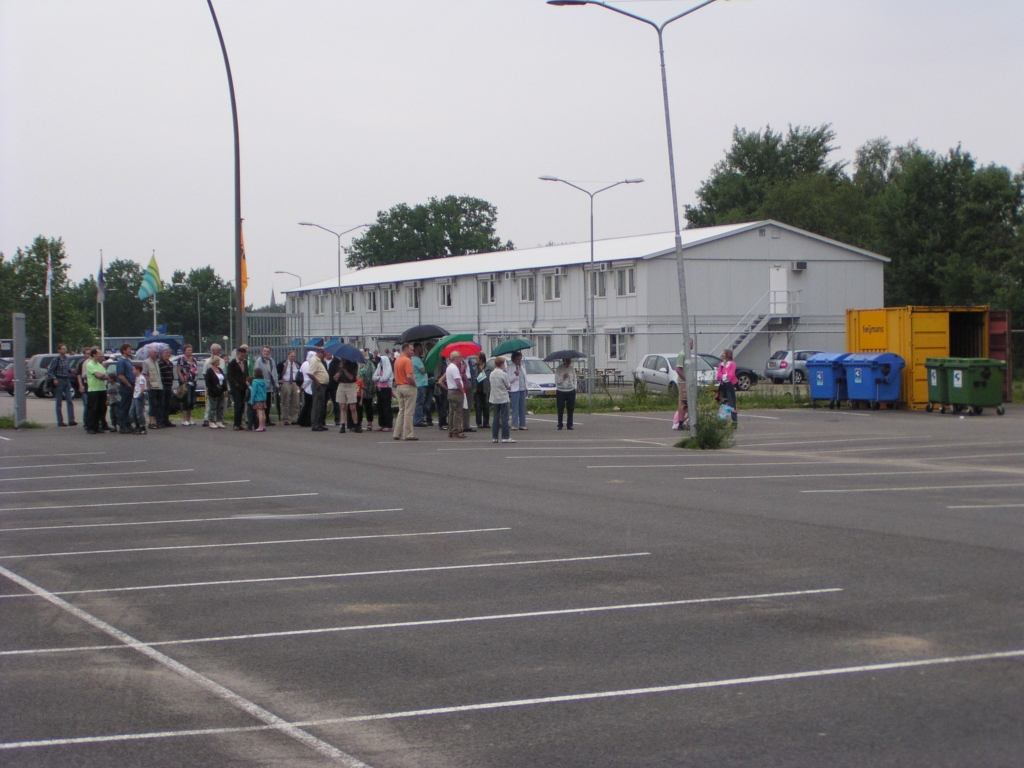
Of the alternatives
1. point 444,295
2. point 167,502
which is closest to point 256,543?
point 167,502

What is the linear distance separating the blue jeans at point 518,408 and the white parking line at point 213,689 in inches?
664

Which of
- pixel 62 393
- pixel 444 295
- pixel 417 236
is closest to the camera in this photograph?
pixel 62 393

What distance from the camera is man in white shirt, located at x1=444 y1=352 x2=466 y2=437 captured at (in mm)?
22016

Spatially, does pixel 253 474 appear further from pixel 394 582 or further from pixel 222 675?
pixel 222 675

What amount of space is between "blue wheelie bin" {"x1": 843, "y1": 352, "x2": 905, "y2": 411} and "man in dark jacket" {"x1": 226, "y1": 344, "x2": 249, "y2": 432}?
52.9 feet

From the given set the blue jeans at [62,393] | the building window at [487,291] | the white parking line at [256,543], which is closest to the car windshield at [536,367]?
the blue jeans at [62,393]

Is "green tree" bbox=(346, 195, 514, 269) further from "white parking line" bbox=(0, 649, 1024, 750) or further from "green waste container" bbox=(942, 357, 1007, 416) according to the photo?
"white parking line" bbox=(0, 649, 1024, 750)

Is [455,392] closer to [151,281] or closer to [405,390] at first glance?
[405,390]

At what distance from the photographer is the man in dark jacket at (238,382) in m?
25.2

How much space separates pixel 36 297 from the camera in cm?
7700

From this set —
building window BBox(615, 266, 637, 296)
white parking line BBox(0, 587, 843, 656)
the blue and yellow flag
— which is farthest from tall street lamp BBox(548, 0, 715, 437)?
the blue and yellow flag

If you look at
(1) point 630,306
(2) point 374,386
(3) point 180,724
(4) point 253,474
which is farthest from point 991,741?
(1) point 630,306

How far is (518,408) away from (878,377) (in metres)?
11.0

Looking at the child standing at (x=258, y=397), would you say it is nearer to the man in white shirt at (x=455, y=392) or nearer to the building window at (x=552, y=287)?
the man in white shirt at (x=455, y=392)
